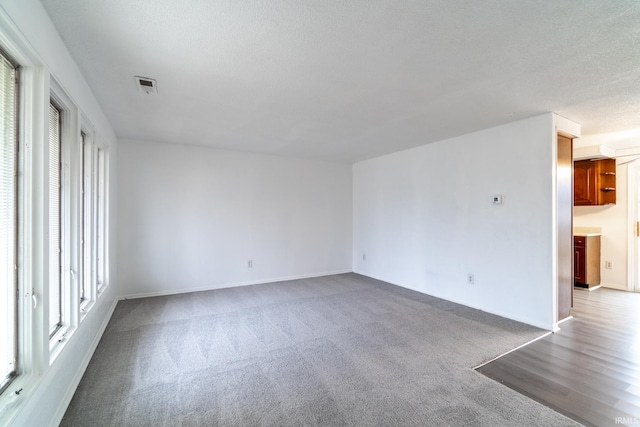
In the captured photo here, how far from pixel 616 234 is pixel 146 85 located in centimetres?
712

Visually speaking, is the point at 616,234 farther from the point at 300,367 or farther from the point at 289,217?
the point at 300,367

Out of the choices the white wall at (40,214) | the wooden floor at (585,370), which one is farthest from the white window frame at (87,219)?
the wooden floor at (585,370)

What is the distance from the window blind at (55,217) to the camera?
1926mm

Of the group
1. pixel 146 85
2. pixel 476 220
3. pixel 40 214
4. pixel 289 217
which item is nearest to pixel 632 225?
pixel 476 220

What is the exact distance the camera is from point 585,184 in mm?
4918

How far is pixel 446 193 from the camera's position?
4.18 m

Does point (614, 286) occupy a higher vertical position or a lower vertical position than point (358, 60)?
lower

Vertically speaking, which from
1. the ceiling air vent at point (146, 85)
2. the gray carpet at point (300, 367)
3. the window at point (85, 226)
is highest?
the ceiling air vent at point (146, 85)

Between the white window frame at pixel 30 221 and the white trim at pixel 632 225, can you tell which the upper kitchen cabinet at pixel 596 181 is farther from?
the white window frame at pixel 30 221

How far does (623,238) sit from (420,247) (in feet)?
11.3

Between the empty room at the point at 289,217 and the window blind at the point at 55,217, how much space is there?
3 cm

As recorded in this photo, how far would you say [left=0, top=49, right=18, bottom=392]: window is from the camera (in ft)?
4.29

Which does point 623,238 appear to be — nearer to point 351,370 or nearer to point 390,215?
point 390,215

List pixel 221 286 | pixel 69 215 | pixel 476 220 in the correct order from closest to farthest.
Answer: pixel 69 215 < pixel 476 220 < pixel 221 286
